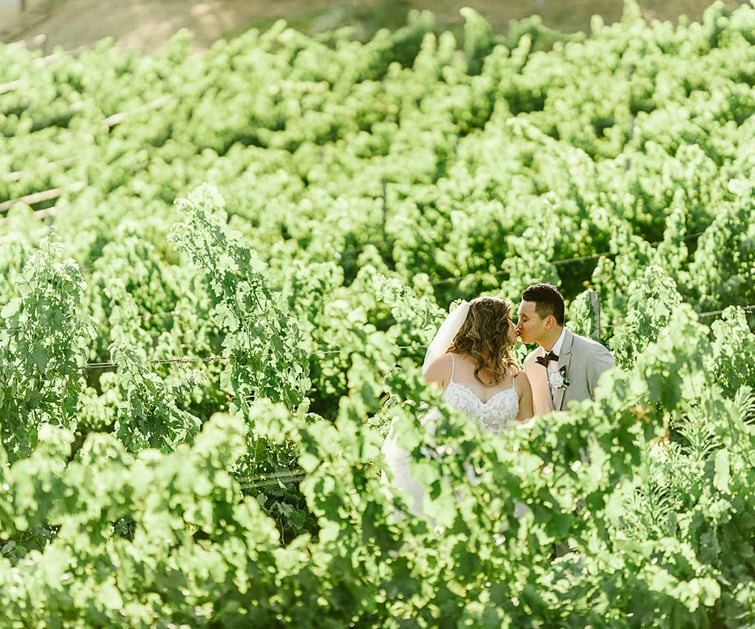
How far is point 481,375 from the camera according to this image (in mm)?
3545

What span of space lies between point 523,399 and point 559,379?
20cm

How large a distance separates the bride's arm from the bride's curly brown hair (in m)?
0.11

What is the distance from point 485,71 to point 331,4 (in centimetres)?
672

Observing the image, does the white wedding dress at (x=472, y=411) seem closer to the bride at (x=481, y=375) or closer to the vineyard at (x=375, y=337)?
the bride at (x=481, y=375)

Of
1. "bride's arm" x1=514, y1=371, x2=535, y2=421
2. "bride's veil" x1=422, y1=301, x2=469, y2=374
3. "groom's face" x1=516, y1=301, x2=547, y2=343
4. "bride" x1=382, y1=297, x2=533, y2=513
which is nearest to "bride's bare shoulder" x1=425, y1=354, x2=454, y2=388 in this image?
"bride" x1=382, y1=297, x2=533, y2=513

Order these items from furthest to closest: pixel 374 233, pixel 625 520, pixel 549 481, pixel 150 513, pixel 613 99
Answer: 1. pixel 613 99
2. pixel 374 233
3. pixel 625 520
4. pixel 549 481
5. pixel 150 513

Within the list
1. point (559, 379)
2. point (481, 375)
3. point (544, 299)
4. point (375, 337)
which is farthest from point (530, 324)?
point (375, 337)

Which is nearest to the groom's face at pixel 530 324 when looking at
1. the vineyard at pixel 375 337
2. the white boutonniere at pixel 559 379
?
the white boutonniere at pixel 559 379

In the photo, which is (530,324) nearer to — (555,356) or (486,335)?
(555,356)

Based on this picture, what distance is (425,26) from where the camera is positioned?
48.9 feet

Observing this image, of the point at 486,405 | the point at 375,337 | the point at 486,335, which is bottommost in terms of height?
the point at 486,405

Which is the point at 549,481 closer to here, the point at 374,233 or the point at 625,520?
the point at 625,520

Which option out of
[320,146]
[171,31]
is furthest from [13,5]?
[320,146]

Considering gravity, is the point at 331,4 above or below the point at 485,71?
below
